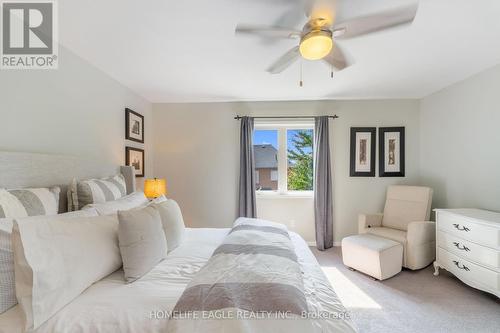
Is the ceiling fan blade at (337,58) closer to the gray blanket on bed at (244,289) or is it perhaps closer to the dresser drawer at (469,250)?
the gray blanket on bed at (244,289)

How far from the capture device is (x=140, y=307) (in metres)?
1.00

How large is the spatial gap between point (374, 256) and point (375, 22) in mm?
2307

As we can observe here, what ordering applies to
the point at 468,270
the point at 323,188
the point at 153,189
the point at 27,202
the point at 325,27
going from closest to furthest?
1. the point at 27,202
2. the point at 325,27
3. the point at 468,270
4. the point at 153,189
5. the point at 323,188

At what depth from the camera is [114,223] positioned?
139 cm

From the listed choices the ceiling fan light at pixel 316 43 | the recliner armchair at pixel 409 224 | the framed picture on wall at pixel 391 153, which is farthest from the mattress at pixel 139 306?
the framed picture on wall at pixel 391 153

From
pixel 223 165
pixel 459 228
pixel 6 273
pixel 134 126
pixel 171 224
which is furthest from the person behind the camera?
pixel 223 165

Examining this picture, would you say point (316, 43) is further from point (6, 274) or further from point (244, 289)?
point (6, 274)

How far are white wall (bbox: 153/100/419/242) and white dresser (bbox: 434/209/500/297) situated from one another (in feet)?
3.63

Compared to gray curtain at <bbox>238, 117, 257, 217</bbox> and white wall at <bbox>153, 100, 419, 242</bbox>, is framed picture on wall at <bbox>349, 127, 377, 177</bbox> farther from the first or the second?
gray curtain at <bbox>238, 117, 257, 217</bbox>

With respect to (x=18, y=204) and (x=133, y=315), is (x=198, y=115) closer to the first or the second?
(x=18, y=204)

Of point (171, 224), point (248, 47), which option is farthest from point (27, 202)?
point (248, 47)

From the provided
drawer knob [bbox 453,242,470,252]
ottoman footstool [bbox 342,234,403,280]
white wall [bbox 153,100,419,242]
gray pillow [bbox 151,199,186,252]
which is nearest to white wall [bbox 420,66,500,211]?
drawer knob [bbox 453,242,470,252]

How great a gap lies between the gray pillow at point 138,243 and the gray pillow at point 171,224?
Answer: 214 mm

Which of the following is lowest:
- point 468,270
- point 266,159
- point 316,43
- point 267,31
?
point 468,270
